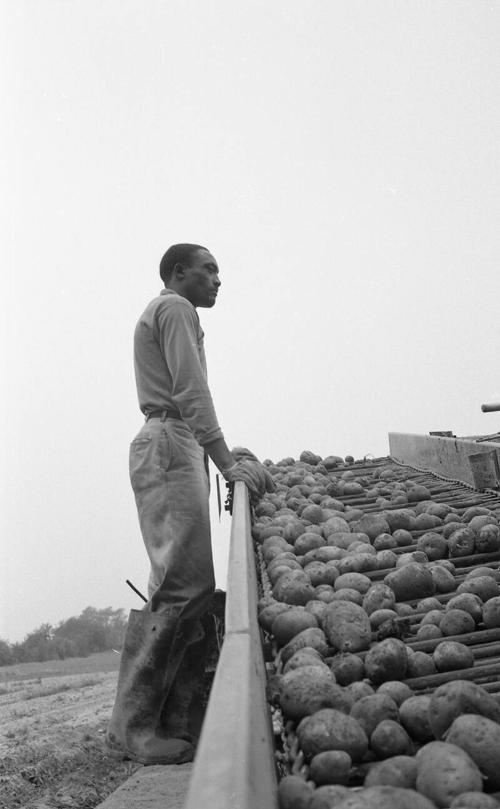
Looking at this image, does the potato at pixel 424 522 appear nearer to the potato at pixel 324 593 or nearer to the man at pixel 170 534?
the potato at pixel 324 593

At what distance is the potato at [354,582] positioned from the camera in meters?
2.52

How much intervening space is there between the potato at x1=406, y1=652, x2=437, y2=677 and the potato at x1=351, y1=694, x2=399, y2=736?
281 millimetres

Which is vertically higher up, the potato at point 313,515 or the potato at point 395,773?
the potato at point 313,515

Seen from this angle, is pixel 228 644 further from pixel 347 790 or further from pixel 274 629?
pixel 274 629

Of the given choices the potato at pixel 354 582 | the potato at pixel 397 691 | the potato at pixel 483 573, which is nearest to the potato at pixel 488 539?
the potato at pixel 483 573

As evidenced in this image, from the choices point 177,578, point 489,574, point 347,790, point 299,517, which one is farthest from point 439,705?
point 177,578

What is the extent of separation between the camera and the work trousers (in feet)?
13.7

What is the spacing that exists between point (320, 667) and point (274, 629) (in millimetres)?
414

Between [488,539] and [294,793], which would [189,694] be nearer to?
[488,539]

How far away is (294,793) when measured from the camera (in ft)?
4.04

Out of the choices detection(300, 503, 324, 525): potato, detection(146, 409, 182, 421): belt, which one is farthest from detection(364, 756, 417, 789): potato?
detection(146, 409, 182, 421): belt

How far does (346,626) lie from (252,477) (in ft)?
8.45

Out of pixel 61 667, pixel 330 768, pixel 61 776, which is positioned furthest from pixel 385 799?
pixel 61 667

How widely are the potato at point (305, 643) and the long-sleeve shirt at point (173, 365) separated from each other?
2.24 m
